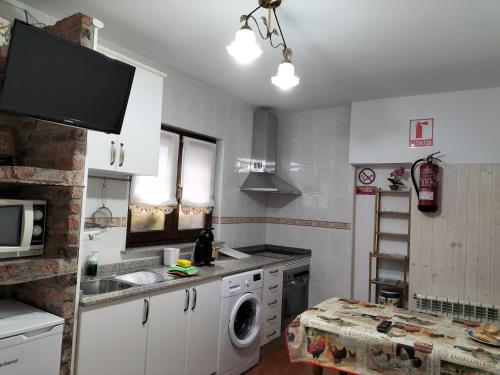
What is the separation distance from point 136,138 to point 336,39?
150 cm

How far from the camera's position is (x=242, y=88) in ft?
11.6

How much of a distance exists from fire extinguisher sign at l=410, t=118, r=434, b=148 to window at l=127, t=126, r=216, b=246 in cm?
199

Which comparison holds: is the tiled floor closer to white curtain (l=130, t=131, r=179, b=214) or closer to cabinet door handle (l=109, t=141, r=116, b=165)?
white curtain (l=130, t=131, r=179, b=214)

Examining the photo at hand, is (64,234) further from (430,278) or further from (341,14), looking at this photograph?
(430,278)

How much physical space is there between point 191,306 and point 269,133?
229 cm

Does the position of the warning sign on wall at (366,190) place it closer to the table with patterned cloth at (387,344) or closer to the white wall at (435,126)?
the white wall at (435,126)

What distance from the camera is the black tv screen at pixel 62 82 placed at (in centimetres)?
153

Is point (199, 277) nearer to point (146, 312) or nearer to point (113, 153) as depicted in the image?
point (146, 312)

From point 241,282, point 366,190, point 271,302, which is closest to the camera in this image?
point 241,282

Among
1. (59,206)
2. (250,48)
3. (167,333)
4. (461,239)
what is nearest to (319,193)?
(461,239)

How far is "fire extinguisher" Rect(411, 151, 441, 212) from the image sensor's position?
10.7 feet

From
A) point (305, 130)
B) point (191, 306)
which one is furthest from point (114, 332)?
point (305, 130)

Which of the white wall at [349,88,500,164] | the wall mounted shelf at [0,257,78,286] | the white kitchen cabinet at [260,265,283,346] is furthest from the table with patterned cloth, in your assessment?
the white wall at [349,88,500,164]

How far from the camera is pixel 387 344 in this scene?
5.97 ft
